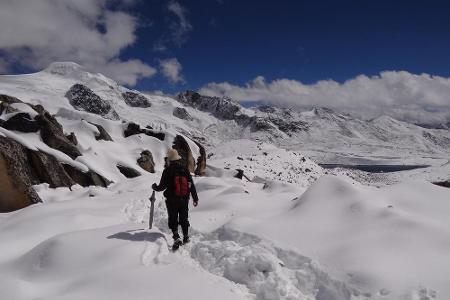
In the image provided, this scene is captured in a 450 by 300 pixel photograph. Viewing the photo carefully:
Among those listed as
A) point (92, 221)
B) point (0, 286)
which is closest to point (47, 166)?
point (92, 221)

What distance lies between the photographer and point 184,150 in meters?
35.6

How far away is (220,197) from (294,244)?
21.4 feet

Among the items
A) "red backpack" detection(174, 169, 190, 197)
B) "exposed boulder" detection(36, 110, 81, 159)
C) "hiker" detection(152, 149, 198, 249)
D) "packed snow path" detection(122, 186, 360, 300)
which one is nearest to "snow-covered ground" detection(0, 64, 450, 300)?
"packed snow path" detection(122, 186, 360, 300)

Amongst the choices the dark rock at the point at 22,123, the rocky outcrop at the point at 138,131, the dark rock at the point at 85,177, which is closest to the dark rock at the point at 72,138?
the dark rock at the point at 22,123

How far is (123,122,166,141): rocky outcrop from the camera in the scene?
33.8 meters

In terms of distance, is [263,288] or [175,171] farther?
[175,171]

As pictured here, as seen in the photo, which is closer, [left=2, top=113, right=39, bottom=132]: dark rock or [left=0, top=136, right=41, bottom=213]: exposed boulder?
[left=0, top=136, right=41, bottom=213]: exposed boulder

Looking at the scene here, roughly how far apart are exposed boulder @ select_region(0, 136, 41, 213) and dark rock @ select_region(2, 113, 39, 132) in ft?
18.8

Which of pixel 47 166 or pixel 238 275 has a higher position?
pixel 47 166

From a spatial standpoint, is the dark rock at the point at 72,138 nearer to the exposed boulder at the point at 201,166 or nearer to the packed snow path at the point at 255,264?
the exposed boulder at the point at 201,166

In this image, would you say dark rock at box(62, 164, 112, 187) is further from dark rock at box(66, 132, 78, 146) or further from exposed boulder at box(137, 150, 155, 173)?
exposed boulder at box(137, 150, 155, 173)

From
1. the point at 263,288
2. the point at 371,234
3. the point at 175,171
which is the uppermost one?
the point at 175,171

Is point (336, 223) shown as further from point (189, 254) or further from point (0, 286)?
point (0, 286)

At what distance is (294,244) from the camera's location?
8.66m
